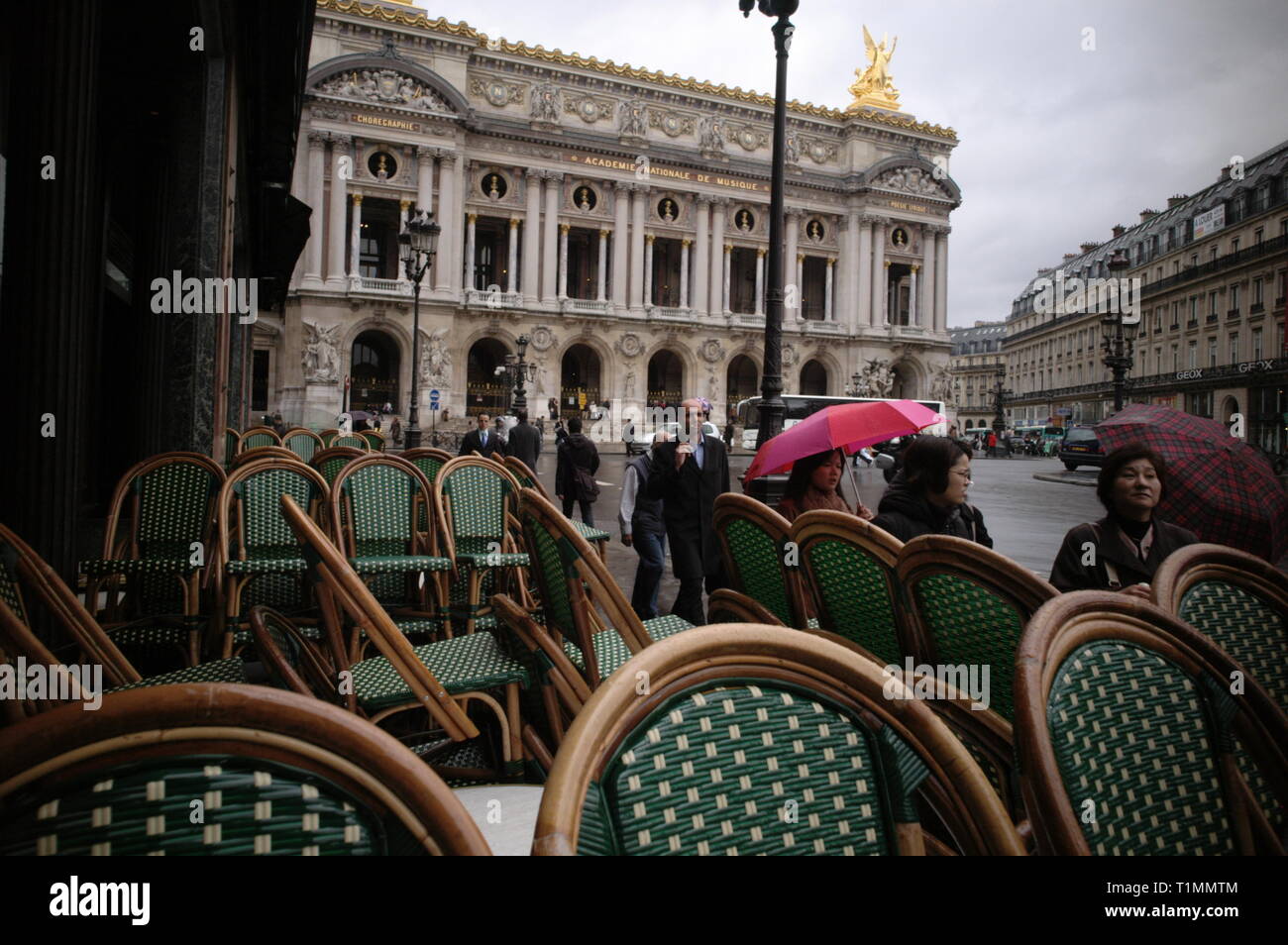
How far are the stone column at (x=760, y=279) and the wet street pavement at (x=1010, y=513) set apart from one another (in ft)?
90.4

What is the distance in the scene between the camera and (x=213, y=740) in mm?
834

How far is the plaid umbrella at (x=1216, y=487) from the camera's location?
11.2 ft

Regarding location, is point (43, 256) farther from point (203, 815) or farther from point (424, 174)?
point (424, 174)

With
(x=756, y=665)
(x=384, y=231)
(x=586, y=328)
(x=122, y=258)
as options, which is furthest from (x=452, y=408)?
(x=756, y=665)

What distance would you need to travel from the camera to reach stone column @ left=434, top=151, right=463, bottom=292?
41750 mm

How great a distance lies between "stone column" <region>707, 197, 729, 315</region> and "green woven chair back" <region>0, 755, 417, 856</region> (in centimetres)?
4950

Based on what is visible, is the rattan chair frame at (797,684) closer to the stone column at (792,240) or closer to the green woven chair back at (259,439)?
the green woven chair back at (259,439)

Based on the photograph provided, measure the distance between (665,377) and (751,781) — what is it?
51.8 meters

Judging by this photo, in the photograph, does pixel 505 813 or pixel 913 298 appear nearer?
pixel 505 813

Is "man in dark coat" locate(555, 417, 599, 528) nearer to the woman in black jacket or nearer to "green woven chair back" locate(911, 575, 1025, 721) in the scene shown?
the woman in black jacket

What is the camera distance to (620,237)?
47.1m

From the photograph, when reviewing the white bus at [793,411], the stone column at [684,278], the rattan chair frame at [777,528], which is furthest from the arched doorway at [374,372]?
the rattan chair frame at [777,528]

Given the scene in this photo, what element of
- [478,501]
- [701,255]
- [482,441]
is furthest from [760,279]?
[478,501]
